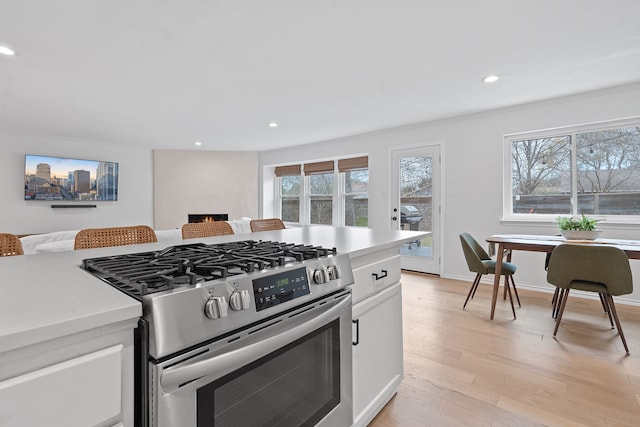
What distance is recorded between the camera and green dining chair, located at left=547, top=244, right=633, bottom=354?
7.15 feet

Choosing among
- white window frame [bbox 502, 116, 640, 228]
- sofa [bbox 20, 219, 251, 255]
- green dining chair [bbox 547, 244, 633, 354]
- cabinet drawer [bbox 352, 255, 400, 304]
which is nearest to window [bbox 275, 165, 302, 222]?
sofa [bbox 20, 219, 251, 255]

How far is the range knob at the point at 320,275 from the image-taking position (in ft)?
3.25

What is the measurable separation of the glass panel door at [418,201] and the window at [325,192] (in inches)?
27.1

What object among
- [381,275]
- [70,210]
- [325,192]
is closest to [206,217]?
[70,210]

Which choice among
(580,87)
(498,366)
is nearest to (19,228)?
(498,366)

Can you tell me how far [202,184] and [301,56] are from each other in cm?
490

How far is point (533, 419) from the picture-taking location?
153 centimetres

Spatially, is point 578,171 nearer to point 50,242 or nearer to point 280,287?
point 280,287

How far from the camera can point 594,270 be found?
225 cm

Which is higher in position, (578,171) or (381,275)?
(578,171)

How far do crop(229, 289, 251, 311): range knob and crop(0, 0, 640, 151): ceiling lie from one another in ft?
6.04

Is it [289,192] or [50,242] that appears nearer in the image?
[50,242]

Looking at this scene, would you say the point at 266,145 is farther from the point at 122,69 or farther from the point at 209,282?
the point at 209,282

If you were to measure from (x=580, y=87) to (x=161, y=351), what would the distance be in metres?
4.27
